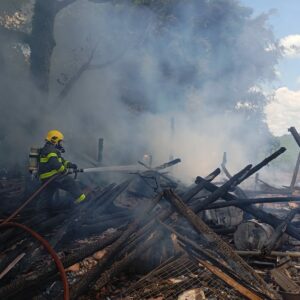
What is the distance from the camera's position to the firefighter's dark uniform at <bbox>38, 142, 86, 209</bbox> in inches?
288

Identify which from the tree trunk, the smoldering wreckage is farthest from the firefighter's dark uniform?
the tree trunk

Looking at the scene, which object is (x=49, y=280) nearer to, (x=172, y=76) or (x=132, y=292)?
(x=132, y=292)

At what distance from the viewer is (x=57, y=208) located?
24.2 ft

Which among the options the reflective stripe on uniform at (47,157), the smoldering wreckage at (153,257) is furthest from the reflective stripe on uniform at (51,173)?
the smoldering wreckage at (153,257)

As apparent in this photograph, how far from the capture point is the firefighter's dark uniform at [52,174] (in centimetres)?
732

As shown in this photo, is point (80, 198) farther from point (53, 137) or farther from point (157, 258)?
point (157, 258)

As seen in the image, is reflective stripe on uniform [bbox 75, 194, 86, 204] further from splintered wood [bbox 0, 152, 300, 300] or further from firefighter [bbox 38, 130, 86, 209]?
splintered wood [bbox 0, 152, 300, 300]

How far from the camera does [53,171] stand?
24.2 feet

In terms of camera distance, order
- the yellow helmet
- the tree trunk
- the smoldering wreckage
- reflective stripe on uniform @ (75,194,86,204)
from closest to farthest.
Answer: the smoldering wreckage → reflective stripe on uniform @ (75,194,86,204) → the yellow helmet → the tree trunk

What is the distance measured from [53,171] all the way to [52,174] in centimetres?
7

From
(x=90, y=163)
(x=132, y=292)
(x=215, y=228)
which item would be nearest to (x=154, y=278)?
(x=132, y=292)

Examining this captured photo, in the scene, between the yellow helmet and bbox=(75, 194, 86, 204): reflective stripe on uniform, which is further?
the yellow helmet

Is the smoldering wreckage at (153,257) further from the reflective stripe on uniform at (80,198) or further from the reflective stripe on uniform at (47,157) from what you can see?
the reflective stripe on uniform at (47,157)

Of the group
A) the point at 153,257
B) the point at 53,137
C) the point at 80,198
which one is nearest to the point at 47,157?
the point at 53,137
